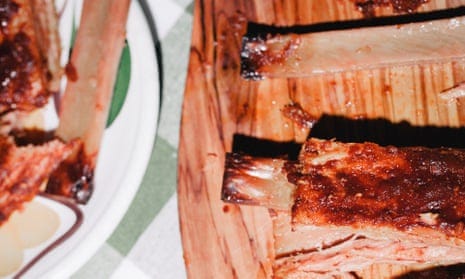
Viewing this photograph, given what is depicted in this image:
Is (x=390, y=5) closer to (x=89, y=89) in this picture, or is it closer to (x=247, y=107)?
(x=247, y=107)

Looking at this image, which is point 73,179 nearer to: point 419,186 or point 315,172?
point 315,172

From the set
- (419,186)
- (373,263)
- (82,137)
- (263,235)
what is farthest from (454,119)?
(82,137)

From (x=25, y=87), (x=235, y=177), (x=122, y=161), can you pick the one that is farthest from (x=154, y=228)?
(x=25, y=87)

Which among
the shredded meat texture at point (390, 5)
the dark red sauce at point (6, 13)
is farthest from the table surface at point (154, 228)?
the shredded meat texture at point (390, 5)

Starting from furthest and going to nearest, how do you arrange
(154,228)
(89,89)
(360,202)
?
(154,228) → (89,89) → (360,202)

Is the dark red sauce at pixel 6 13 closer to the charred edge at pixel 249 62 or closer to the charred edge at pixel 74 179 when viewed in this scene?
the charred edge at pixel 74 179

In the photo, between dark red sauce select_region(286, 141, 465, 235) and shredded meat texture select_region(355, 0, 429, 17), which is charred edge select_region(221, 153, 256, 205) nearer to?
dark red sauce select_region(286, 141, 465, 235)
